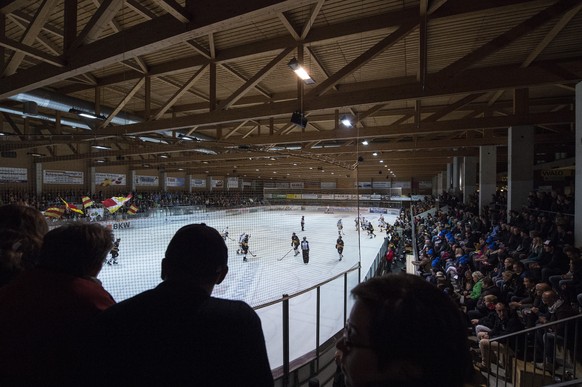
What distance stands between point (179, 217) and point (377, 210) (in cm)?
3111

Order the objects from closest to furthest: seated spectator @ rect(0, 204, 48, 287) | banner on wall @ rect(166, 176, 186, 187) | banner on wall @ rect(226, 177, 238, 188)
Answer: seated spectator @ rect(0, 204, 48, 287), banner on wall @ rect(166, 176, 186, 187), banner on wall @ rect(226, 177, 238, 188)

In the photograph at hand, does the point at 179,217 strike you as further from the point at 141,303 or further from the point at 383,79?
the point at 141,303

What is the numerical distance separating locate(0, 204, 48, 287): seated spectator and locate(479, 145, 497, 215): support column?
1587 cm

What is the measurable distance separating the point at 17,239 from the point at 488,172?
1641 centimetres

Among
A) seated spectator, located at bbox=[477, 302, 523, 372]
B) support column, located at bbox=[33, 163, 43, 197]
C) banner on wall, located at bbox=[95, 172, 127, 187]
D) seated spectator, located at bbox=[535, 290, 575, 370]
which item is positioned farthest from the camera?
banner on wall, located at bbox=[95, 172, 127, 187]

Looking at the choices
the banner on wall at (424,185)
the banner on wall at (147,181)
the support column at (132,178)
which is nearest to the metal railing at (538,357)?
the support column at (132,178)

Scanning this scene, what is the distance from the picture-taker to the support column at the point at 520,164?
945cm

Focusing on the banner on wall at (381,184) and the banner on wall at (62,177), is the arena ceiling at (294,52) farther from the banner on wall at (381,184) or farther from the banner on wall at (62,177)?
the banner on wall at (381,184)

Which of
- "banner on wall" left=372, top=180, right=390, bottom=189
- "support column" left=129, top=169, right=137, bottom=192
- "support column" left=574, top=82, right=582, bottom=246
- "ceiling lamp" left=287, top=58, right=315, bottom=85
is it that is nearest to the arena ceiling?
"ceiling lamp" left=287, top=58, right=315, bottom=85

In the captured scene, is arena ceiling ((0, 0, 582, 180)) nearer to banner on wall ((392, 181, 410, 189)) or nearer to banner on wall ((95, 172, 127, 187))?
banner on wall ((95, 172, 127, 187))

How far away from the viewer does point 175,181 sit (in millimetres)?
30844

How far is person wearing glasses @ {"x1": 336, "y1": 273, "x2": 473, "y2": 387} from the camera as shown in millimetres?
637

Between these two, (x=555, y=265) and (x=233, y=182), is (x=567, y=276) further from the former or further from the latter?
(x=233, y=182)

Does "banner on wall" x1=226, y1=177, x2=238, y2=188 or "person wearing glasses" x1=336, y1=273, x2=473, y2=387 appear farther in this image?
"banner on wall" x1=226, y1=177, x2=238, y2=188
